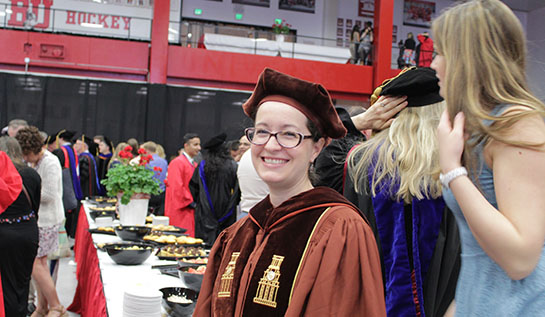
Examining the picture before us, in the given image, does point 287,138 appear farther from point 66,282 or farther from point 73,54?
point 73,54

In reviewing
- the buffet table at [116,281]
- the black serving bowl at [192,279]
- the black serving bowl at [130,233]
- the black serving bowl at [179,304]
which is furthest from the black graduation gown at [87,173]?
the black serving bowl at [179,304]

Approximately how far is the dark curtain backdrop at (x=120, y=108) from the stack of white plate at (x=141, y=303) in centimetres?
1128

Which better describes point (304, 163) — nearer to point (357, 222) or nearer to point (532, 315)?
point (357, 222)

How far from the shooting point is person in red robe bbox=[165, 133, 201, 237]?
6324 millimetres

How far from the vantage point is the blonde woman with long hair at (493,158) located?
1.13m

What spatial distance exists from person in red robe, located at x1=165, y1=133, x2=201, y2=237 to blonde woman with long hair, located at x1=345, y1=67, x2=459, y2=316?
15.2ft

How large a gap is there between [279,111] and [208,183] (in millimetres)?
4669

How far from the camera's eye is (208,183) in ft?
19.9

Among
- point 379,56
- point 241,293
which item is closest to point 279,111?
point 241,293

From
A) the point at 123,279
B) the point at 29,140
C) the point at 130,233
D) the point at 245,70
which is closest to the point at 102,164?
the point at 245,70

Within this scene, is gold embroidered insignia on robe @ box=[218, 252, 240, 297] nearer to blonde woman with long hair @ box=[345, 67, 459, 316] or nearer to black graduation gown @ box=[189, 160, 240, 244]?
blonde woman with long hair @ box=[345, 67, 459, 316]

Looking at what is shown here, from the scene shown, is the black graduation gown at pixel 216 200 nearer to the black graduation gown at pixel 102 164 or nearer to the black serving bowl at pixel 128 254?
the black serving bowl at pixel 128 254

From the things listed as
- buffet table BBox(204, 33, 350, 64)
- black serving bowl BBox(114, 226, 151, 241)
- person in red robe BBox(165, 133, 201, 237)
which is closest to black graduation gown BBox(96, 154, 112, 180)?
person in red robe BBox(165, 133, 201, 237)

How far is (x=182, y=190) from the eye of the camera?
20.7 feet
